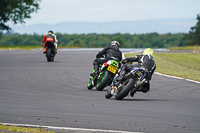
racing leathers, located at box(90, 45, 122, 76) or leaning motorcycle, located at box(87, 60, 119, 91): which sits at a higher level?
racing leathers, located at box(90, 45, 122, 76)

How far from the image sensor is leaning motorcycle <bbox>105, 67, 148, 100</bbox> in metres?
11.0

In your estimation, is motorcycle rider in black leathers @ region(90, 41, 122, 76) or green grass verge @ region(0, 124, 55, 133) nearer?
green grass verge @ region(0, 124, 55, 133)

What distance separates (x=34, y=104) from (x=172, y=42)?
14436cm

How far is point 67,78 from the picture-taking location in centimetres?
1742

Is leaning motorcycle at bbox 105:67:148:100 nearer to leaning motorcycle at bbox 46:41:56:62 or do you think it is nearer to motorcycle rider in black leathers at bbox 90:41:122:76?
motorcycle rider in black leathers at bbox 90:41:122:76

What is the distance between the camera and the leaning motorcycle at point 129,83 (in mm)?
10995

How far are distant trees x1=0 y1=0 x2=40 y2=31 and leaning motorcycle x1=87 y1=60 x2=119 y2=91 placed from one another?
4678 centimetres

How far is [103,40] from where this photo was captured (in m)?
142

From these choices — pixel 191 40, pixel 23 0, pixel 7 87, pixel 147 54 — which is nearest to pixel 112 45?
pixel 147 54

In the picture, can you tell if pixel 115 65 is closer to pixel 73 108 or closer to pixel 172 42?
pixel 73 108

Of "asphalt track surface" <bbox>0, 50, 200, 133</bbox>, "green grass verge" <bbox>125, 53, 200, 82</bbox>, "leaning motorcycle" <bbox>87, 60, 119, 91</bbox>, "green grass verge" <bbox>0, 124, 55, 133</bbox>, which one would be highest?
"leaning motorcycle" <bbox>87, 60, 119, 91</bbox>

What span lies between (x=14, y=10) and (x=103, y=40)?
8176 cm

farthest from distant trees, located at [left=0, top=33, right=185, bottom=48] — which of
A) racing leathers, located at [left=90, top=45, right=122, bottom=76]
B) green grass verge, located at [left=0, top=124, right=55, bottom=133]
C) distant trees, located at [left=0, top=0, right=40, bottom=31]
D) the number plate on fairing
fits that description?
green grass verge, located at [left=0, top=124, right=55, bottom=133]

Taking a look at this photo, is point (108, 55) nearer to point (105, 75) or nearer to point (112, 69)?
point (112, 69)
